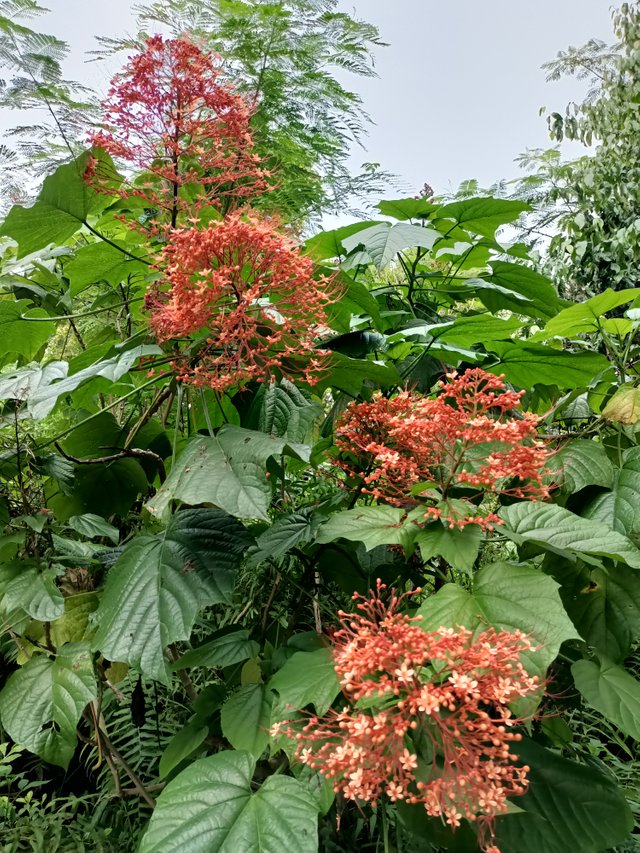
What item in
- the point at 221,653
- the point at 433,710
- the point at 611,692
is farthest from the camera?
the point at 221,653

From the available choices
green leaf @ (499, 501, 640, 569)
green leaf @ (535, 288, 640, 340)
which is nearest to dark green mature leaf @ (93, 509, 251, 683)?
green leaf @ (499, 501, 640, 569)

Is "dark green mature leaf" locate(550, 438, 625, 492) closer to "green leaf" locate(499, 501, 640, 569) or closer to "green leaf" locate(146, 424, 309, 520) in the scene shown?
"green leaf" locate(499, 501, 640, 569)

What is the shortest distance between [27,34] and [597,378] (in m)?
1.85

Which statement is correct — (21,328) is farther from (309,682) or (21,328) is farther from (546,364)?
(546,364)

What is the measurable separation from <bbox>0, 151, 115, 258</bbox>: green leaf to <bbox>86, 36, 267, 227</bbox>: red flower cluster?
30 millimetres

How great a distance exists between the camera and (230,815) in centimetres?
67

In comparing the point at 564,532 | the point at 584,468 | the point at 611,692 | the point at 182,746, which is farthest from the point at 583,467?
the point at 182,746

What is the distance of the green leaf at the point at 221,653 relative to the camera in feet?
2.82

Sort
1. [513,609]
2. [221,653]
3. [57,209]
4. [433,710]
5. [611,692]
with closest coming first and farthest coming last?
1. [433,710]
2. [513,609]
3. [611,692]
4. [221,653]
5. [57,209]

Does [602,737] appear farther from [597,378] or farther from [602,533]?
[602,533]

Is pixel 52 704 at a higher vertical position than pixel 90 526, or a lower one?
lower

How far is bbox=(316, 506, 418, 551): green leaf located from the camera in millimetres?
700

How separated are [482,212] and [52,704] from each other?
1.07 m

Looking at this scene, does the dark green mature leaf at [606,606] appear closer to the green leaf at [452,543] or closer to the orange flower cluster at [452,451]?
the orange flower cluster at [452,451]
